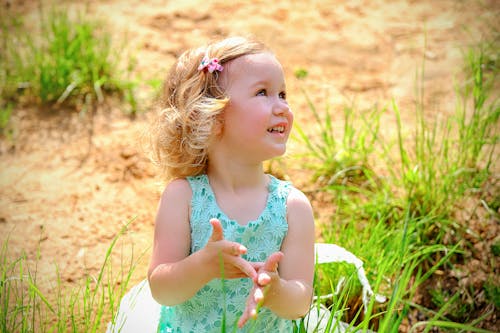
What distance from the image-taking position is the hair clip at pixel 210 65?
1.75m

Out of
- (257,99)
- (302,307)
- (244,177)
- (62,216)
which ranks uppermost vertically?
(257,99)

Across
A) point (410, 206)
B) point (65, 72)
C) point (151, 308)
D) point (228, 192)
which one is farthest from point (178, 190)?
point (65, 72)

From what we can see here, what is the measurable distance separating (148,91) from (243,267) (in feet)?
8.40

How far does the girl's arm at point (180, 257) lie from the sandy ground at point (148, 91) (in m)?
0.43

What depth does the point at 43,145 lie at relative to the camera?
3.43 metres

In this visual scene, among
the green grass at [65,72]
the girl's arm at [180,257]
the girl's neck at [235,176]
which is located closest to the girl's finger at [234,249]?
the girl's arm at [180,257]

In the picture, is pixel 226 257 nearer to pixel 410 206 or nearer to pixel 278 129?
pixel 278 129

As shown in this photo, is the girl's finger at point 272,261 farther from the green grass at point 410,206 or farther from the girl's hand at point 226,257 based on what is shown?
the green grass at point 410,206

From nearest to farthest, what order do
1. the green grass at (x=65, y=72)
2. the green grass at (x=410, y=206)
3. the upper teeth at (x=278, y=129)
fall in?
the upper teeth at (x=278, y=129)
the green grass at (x=410, y=206)
the green grass at (x=65, y=72)

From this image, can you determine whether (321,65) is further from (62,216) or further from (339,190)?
(62,216)

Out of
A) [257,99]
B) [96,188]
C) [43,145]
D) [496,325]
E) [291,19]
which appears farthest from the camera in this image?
[291,19]

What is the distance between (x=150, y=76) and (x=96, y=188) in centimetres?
110

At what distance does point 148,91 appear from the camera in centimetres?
389

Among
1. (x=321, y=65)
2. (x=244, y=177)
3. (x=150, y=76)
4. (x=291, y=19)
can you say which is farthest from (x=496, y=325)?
(x=291, y=19)
